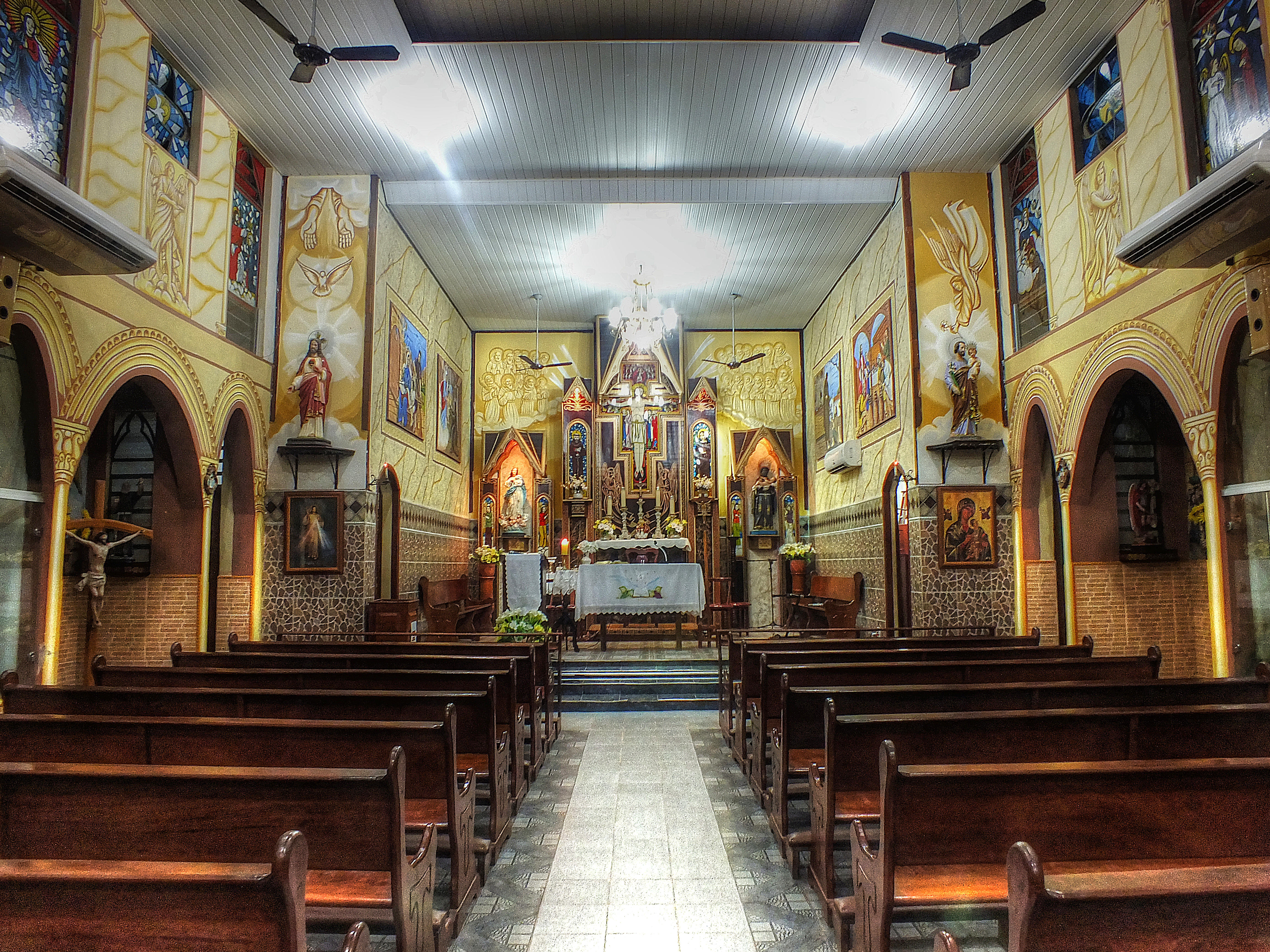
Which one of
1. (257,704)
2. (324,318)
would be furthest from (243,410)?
(257,704)

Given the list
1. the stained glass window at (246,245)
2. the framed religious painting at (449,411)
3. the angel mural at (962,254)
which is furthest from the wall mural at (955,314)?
the stained glass window at (246,245)

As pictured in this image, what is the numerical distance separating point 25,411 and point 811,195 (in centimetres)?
913

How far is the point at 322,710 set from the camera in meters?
4.20

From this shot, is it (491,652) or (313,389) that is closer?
(491,652)

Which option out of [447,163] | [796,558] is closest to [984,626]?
[796,558]

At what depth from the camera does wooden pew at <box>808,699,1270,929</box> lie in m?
3.53

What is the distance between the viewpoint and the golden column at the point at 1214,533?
6.19 meters

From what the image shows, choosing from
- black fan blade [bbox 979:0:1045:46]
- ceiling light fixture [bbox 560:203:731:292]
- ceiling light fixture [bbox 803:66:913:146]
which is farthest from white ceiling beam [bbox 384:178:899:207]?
black fan blade [bbox 979:0:1045:46]

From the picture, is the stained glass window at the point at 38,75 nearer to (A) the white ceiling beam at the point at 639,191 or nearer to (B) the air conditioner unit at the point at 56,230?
(B) the air conditioner unit at the point at 56,230

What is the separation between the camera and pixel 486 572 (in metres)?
15.7

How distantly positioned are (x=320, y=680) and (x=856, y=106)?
8.09 metres

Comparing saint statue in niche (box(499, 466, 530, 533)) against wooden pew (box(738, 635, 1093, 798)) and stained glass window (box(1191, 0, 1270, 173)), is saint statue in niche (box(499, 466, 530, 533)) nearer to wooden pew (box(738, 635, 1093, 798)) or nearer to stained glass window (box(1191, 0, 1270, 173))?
wooden pew (box(738, 635, 1093, 798))

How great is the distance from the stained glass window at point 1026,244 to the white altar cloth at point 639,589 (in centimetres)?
507

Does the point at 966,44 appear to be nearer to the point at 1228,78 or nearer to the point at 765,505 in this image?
the point at 1228,78
